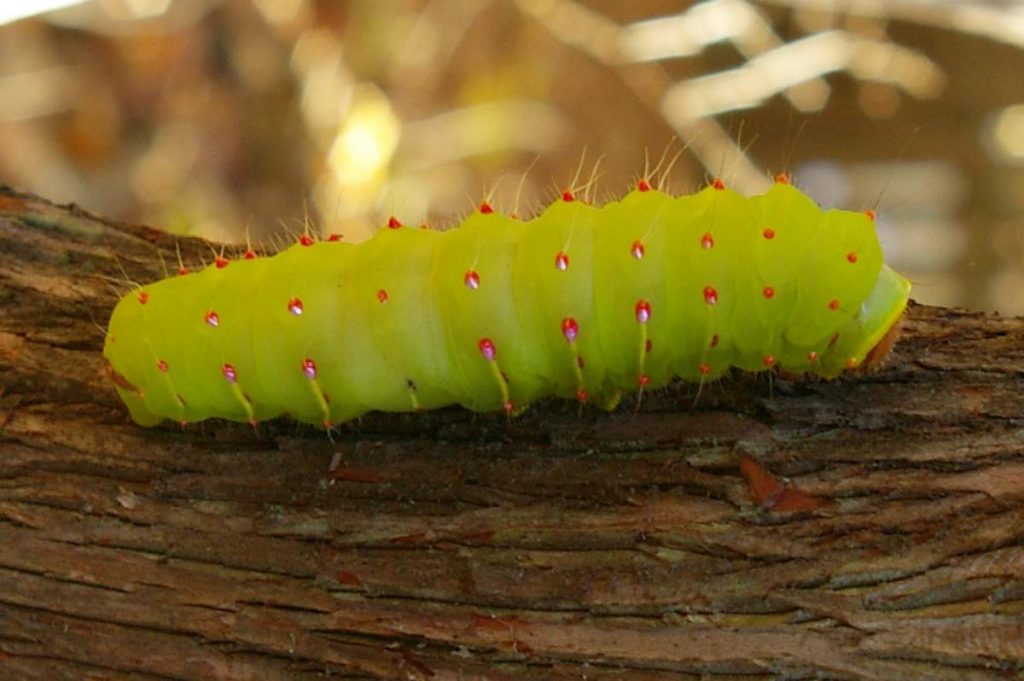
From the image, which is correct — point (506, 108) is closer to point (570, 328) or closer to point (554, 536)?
point (570, 328)

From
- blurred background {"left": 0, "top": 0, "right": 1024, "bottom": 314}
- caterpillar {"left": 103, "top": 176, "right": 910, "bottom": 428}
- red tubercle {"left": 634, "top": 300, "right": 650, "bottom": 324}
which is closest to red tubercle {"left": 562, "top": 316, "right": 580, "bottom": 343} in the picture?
caterpillar {"left": 103, "top": 176, "right": 910, "bottom": 428}

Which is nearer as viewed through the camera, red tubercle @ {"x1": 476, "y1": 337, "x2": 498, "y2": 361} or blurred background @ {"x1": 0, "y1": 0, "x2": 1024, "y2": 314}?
Result: red tubercle @ {"x1": 476, "y1": 337, "x2": 498, "y2": 361}

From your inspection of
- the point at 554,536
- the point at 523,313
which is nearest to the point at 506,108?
the point at 523,313

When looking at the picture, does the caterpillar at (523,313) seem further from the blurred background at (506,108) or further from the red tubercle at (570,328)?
the blurred background at (506,108)

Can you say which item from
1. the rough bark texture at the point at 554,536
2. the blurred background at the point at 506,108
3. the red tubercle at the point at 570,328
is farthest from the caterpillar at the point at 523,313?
the blurred background at the point at 506,108

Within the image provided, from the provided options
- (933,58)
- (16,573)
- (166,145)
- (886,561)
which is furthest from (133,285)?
(933,58)

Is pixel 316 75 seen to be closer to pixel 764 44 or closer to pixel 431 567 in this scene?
pixel 764 44

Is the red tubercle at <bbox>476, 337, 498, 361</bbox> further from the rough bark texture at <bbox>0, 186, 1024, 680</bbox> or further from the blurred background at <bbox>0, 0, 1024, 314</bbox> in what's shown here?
the blurred background at <bbox>0, 0, 1024, 314</bbox>
